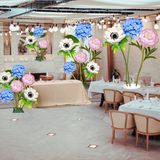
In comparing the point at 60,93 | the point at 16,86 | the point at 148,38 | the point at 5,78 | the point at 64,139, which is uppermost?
the point at 148,38

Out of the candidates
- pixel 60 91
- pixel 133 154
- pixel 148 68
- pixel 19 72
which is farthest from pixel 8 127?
pixel 148 68

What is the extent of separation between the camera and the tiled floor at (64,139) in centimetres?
481

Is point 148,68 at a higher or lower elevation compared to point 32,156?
higher

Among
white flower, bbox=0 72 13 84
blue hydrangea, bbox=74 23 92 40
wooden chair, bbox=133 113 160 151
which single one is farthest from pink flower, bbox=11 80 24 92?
wooden chair, bbox=133 113 160 151

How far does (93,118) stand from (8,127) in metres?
2.34

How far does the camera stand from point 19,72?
6867 millimetres

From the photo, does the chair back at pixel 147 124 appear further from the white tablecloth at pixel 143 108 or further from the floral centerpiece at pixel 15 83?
the floral centerpiece at pixel 15 83

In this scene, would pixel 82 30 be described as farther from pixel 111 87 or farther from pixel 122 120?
pixel 111 87

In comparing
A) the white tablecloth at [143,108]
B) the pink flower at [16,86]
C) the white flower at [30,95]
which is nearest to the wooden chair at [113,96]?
the white tablecloth at [143,108]

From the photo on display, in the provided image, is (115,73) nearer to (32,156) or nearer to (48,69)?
(48,69)

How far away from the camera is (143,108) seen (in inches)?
220

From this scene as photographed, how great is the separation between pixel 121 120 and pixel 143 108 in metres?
0.67

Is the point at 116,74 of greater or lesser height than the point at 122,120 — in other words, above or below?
above

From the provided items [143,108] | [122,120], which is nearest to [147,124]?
[122,120]
